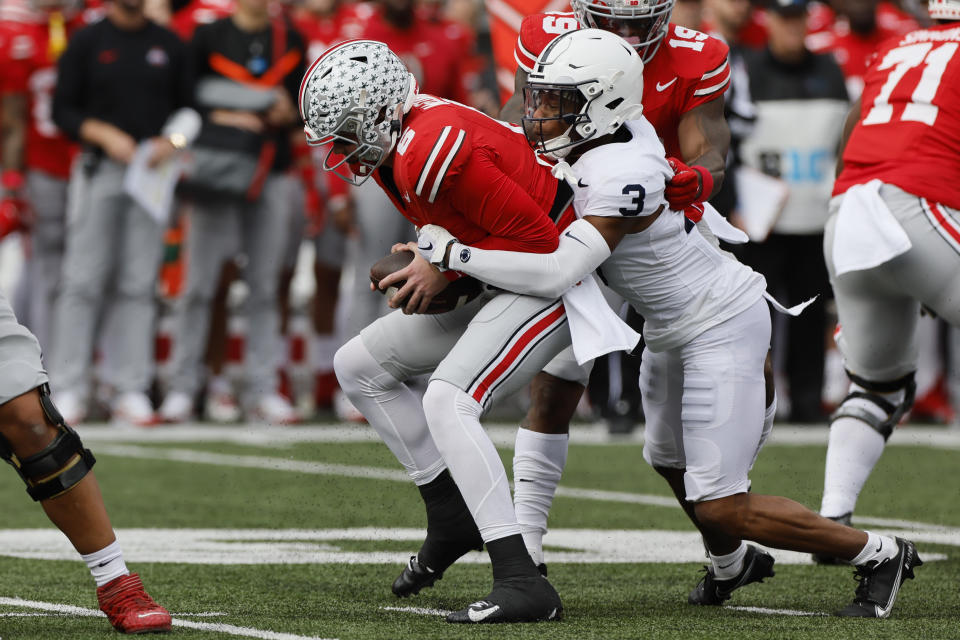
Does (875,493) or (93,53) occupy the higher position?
(93,53)

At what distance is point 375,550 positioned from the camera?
19.5ft

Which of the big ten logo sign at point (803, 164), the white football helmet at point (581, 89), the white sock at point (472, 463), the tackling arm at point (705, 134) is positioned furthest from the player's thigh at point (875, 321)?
the big ten logo sign at point (803, 164)

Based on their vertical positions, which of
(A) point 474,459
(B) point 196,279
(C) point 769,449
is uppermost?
(A) point 474,459

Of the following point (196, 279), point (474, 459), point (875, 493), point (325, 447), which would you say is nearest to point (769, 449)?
point (875, 493)

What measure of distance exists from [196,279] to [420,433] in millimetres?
5388

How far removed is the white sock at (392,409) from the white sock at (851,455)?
1.52 metres

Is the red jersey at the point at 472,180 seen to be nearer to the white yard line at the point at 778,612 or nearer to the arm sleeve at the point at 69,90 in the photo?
the white yard line at the point at 778,612

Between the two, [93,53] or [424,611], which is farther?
[93,53]

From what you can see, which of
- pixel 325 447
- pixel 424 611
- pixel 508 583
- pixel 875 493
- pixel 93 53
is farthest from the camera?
pixel 93 53

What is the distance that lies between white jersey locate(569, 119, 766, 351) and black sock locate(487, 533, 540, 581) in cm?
75

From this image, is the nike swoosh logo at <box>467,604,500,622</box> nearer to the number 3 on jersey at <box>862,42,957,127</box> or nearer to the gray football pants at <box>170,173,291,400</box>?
the number 3 on jersey at <box>862,42,957,127</box>

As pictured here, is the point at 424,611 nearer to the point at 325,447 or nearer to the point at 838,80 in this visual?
the point at 325,447

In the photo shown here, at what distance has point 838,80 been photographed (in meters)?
10.4

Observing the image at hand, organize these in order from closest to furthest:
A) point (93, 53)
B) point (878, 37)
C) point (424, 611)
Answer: point (424, 611)
point (93, 53)
point (878, 37)
